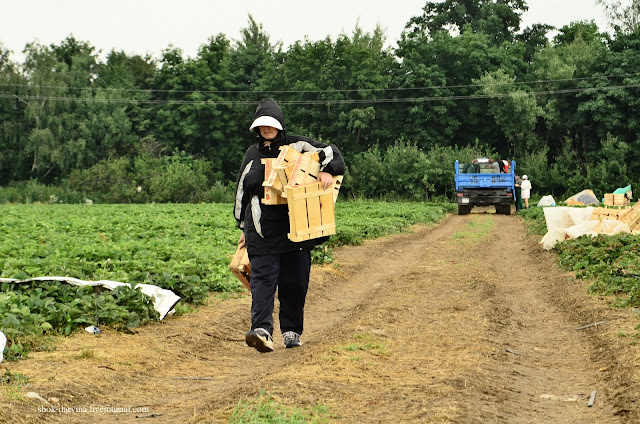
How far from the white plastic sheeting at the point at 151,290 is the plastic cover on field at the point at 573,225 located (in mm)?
8620

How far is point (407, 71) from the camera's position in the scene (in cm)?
6359

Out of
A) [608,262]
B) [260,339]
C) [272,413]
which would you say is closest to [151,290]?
[260,339]

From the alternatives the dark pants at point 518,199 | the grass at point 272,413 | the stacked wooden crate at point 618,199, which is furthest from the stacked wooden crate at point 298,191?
the dark pants at point 518,199

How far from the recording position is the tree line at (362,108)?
2096 inches

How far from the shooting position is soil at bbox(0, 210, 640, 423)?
5.29m

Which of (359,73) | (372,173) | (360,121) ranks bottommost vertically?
(372,173)

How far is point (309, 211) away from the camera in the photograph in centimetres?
718

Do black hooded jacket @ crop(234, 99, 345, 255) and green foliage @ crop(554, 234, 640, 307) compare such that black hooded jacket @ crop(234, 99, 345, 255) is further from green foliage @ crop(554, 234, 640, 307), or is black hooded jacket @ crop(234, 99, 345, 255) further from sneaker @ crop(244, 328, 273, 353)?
green foliage @ crop(554, 234, 640, 307)

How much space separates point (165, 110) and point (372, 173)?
22806 mm

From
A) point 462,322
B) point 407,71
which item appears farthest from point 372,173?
point 462,322

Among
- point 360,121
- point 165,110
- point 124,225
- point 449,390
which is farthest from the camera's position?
point 165,110

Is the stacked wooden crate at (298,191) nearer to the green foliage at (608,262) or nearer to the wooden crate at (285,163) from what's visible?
the wooden crate at (285,163)

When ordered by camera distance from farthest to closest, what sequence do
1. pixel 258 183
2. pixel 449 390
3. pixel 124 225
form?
pixel 124 225 < pixel 258 183 < pixel 449 390

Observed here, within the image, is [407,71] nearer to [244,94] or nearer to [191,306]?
[244,94]
